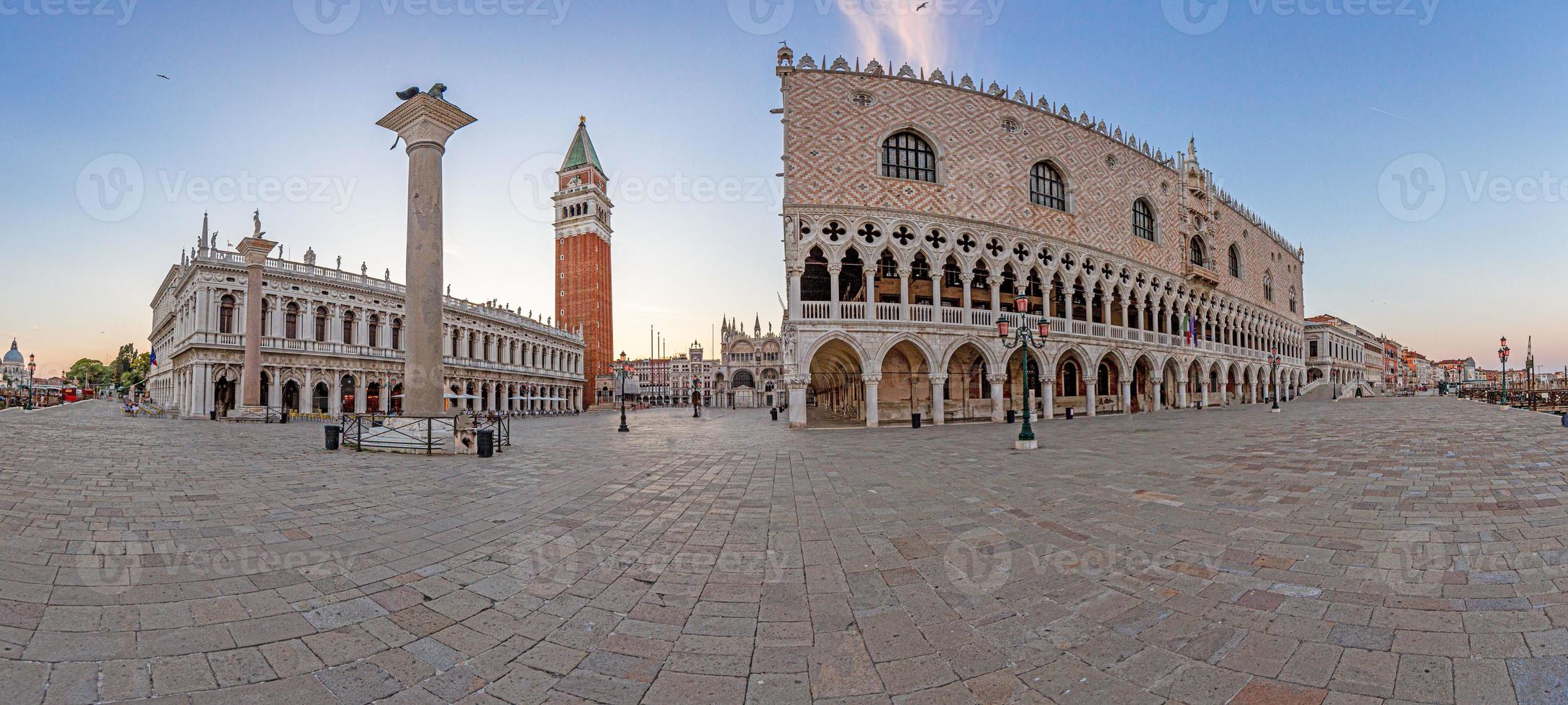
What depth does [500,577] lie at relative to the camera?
14.8 feet

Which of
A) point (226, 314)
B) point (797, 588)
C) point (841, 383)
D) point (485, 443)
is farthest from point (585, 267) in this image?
point (797, 588)

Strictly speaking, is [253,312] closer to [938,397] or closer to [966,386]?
[938,397]

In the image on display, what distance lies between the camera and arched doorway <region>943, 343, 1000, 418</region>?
25.5 meters

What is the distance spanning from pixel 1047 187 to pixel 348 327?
48.4 meters

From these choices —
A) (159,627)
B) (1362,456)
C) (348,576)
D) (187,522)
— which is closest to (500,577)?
(348,576)

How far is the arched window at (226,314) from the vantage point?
37181 millimetres

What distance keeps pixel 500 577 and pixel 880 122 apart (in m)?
23.2

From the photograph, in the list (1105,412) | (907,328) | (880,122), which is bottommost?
(1105,412)

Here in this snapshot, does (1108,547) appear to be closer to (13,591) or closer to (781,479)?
(781,479)

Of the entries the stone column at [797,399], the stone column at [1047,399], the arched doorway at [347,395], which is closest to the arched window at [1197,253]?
the stone column at [1047,399]

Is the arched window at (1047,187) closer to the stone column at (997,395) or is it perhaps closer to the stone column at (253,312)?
the stone column at (997,395)

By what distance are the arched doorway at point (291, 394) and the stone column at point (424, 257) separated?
114ft

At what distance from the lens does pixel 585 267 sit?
75.1 metres

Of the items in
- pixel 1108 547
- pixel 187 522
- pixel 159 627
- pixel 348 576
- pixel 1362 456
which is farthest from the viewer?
pixel 1362 456
